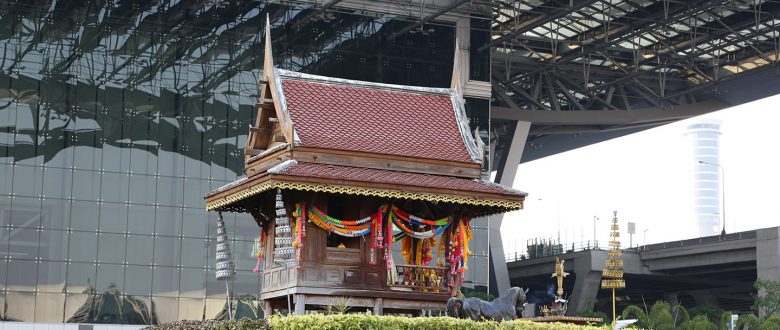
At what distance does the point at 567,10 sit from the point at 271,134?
36.1 meters

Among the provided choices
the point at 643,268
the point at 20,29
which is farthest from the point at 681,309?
the point at 20,29

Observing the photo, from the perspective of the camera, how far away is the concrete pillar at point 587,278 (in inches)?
3595

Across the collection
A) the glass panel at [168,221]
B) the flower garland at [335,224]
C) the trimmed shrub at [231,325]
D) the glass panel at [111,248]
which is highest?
the glass panel at [168,221]

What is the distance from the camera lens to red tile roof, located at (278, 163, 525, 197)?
31.1 meters

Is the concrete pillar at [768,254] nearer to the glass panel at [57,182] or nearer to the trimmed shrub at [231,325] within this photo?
the glass panel at [57,182]

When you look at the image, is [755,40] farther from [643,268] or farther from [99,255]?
[99,255]

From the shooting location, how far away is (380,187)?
31.5m

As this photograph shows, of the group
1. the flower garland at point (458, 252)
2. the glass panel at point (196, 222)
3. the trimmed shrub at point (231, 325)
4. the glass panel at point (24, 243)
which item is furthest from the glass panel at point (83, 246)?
the trimmed shrub at point (231, 325)

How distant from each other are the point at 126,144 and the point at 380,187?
3607cm

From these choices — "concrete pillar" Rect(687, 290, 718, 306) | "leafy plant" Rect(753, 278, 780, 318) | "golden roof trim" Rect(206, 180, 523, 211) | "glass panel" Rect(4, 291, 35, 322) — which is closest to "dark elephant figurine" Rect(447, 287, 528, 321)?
"golden roof trim" Rect(206, 180, 523, 211)

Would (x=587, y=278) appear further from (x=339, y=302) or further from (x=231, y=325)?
(x=231, y=325)

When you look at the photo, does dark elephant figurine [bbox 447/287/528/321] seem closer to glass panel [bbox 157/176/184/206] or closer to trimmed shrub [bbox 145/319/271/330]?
trimmed shrub [bbox 145/319/271/330]

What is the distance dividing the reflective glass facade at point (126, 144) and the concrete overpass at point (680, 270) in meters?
29.1

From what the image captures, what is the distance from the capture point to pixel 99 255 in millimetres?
64375
